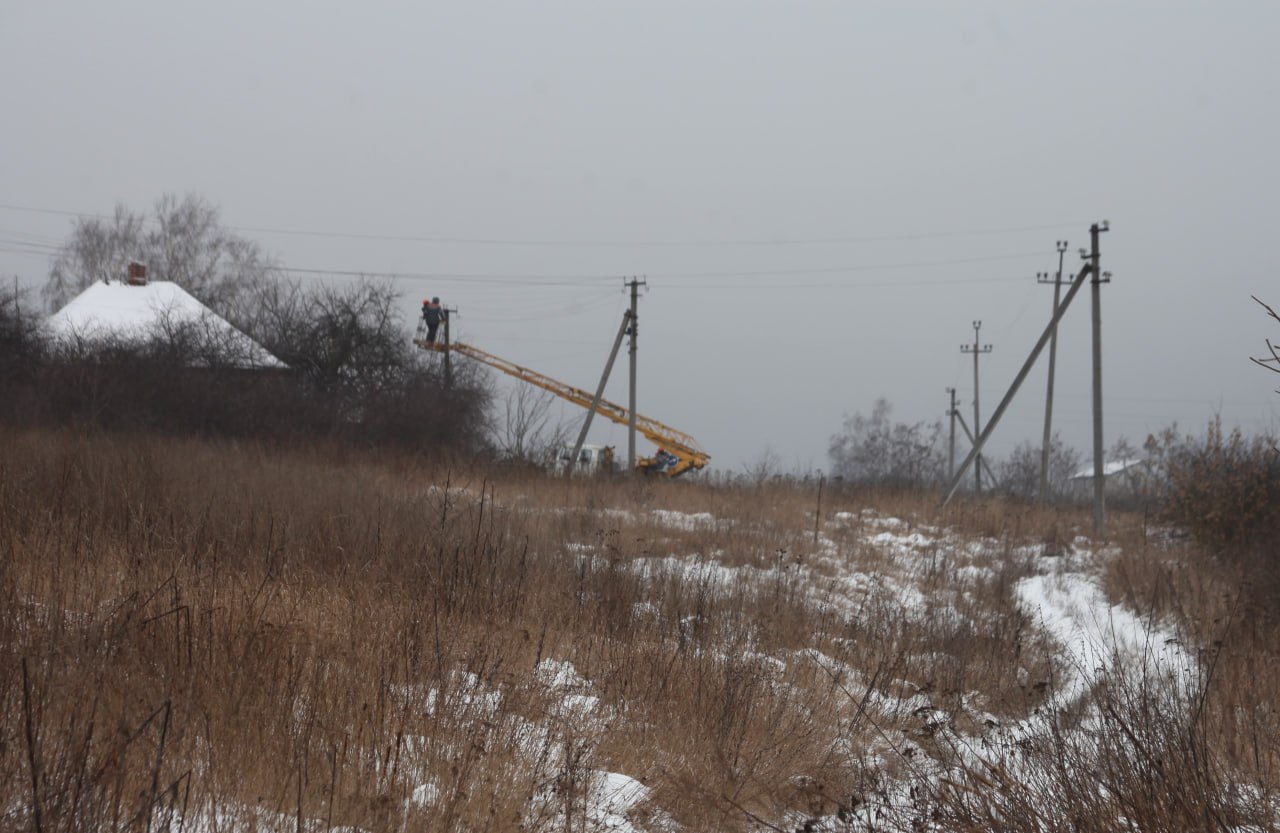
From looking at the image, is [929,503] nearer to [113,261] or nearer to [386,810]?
[386,810]

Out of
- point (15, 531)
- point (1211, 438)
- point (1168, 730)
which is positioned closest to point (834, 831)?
point (1168, 730)

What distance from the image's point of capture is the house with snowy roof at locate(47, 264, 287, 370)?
80.1ft

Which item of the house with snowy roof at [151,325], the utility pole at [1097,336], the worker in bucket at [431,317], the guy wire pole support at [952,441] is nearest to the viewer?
the utility pole at [1097,336]

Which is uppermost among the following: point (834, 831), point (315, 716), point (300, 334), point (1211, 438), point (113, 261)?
point (113, 261)

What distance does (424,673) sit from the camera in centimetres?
480

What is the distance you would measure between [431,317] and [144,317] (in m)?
8.71

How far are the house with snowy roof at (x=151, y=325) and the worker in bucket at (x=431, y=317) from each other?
6.35 meters

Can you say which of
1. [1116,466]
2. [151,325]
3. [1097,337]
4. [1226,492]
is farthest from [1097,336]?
[1116,466]

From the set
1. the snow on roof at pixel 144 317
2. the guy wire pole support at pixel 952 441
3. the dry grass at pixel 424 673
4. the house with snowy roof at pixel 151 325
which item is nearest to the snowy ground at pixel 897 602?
the dry grass at pixel 424 673

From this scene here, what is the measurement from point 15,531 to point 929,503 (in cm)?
1643

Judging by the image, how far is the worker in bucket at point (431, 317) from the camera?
33606mm

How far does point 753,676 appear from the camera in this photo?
5.62 m

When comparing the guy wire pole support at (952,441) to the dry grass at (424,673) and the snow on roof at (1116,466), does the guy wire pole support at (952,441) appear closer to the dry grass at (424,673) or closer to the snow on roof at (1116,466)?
the snow on roof at (1116,466)

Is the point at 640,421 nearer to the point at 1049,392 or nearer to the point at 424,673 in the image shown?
the point at 1049,392
